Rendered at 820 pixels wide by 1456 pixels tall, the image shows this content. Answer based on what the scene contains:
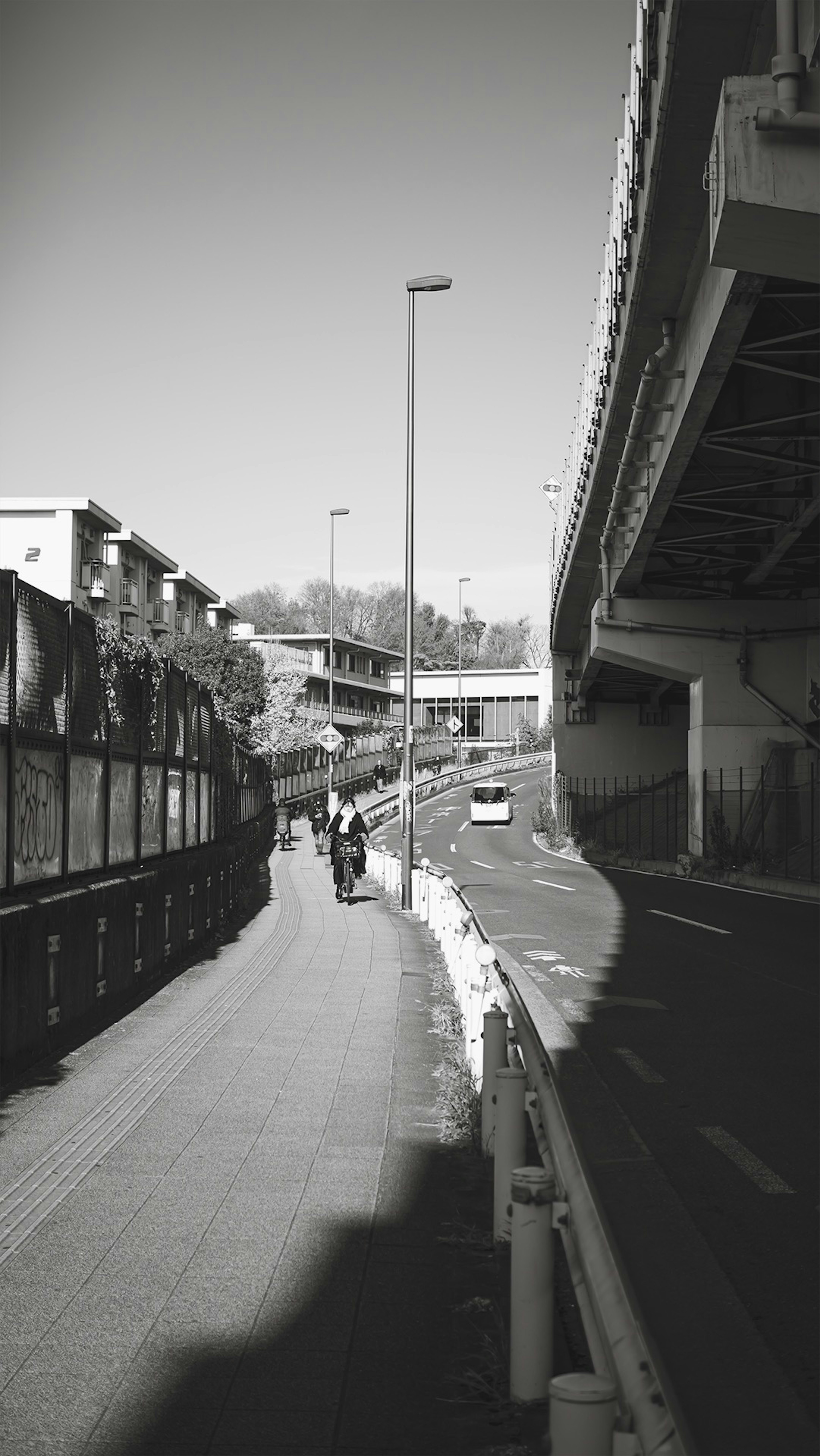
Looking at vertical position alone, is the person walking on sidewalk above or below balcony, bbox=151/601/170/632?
below

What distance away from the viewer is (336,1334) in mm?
4672

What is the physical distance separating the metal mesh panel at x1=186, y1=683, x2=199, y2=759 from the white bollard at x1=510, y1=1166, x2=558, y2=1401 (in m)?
13.7

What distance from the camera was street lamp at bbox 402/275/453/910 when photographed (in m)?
23.6

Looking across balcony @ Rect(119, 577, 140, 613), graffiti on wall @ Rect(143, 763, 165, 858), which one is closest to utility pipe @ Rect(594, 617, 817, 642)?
graffiti on wall @ Rect(143, 763, 165, 858)

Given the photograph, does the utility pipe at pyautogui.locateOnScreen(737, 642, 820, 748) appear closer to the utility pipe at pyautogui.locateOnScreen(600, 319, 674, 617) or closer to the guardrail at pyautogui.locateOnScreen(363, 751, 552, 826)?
the utility pipe at pyautogui.locateOnScreen(600, 319, 674, 617)

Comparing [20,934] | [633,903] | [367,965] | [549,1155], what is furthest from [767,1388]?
[633,903]

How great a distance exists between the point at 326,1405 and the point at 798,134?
27.1 feet

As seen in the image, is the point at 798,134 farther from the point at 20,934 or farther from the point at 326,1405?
the point at 326,1405

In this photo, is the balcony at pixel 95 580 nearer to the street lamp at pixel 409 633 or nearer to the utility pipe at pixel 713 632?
the utility pipe at pixel 713 632

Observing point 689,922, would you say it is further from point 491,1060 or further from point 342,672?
point 342,672

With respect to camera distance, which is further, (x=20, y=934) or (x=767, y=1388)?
(x=20, y=934)

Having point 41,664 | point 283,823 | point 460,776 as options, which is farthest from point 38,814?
Result: point 460,776

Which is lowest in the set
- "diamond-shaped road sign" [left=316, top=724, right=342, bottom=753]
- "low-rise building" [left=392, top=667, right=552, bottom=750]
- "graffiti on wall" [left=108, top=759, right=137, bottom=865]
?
"graffiti on wall" [left=108, top=759, right=137, bottom=865]

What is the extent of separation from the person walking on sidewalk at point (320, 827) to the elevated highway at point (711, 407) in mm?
10383
